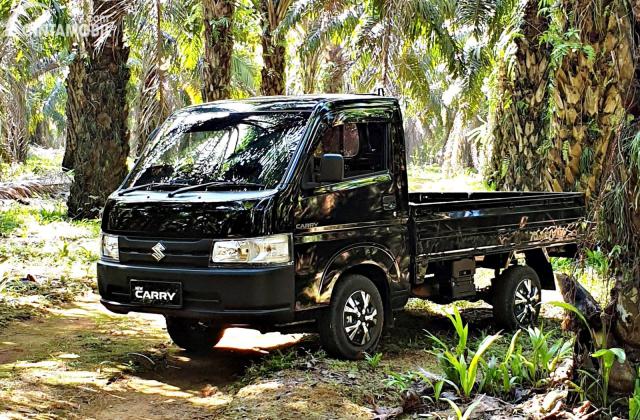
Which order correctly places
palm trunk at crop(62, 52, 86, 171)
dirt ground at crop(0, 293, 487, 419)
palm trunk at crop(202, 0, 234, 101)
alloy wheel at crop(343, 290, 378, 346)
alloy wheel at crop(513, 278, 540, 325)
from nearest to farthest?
dirt ground at crop(0, 293, 487, 419) < alloy wheel at crop(343, 290, 378, 346) < alloy wheel at crop(513, 278, 540, 325) < palm trunk at crop(202, 0, 234, 101) < palm trunk at crop(62, 52, 86, 171)

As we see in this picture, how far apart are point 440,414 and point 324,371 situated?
1.48m

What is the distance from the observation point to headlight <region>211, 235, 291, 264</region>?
6922 millimetres

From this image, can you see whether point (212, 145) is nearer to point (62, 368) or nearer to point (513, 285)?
point (62, 368)

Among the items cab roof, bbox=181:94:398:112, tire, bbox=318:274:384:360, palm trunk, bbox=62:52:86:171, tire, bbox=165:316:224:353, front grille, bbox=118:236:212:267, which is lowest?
tire, bbox=165:316:224:353

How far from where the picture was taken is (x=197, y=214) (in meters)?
7.04

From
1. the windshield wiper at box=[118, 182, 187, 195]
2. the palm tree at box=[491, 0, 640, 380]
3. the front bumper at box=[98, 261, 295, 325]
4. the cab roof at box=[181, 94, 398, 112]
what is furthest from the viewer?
the cab roof at box=[181, 94, 398, 112]

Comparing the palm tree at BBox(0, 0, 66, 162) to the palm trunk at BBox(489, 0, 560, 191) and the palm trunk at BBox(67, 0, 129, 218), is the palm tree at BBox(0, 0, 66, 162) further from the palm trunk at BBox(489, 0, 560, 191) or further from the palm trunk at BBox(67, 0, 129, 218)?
the palm trunk at BBox(489, 0, 560, 191)

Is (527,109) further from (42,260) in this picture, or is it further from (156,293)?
(156,293)

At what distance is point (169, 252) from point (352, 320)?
5.69 feet

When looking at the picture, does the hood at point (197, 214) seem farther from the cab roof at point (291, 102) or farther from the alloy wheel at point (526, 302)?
the alloy wheel at point (526, 302)

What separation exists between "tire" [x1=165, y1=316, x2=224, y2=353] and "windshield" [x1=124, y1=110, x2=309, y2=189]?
147cm

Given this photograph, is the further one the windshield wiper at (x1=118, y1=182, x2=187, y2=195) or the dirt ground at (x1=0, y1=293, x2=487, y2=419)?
the windshield wiper at (x1=118, y1=182, x2=187, y2=195)

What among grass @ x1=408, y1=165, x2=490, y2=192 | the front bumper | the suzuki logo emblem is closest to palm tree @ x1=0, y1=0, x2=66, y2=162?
the suzuki logo emblem

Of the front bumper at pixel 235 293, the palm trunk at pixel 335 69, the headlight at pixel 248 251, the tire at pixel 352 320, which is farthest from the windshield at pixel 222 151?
the palm trunk at pixel 335 69
